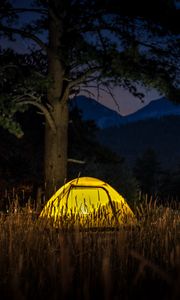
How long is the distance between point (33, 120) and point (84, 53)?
29.8 feet

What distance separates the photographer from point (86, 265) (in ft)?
15.9

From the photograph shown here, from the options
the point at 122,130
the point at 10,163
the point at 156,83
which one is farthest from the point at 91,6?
the point at 122,130

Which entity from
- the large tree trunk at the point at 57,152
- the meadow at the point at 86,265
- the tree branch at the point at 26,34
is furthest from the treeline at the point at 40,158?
the meadow at the point at 86,265

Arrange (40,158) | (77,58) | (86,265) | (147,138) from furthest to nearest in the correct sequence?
(147,138)
(40,158)
(77,58)
(86,265)

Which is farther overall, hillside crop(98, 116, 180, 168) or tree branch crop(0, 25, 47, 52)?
hillside crop(98, 116, 180, 168)

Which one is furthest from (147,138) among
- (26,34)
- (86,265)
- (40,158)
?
(86,265)

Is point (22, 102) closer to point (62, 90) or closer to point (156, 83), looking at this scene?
point (62, 90)

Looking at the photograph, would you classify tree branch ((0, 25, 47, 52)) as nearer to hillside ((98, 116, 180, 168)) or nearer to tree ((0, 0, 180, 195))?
tree ((0, 0, 180, 195))

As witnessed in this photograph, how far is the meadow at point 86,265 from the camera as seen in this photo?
142 inches

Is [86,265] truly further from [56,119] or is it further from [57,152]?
[56,119]

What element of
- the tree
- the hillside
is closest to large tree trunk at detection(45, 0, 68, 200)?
the tree

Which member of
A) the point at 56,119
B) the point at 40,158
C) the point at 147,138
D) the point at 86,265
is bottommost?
the point at 86,265

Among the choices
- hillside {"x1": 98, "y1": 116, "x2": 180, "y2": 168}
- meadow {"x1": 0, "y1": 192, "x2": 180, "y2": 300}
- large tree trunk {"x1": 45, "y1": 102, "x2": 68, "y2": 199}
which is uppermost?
hillside {"x1": 98, "y1": 116, "x2": 180, "y2": 168}

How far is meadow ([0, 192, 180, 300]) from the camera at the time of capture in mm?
3612
